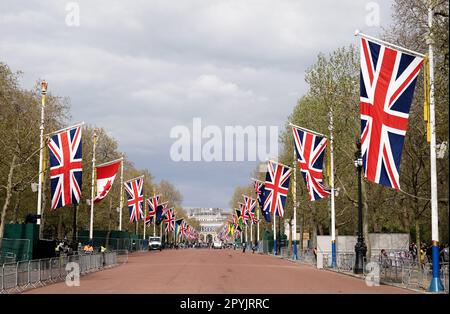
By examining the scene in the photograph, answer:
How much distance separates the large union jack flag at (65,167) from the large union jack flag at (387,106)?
1591cm

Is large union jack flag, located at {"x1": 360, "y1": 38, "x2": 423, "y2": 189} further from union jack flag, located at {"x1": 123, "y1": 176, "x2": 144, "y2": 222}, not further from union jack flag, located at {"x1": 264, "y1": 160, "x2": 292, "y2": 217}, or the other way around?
union jack flag, located at {"x1": 123, "y1": 176, "x2": 144, "y2": 222}

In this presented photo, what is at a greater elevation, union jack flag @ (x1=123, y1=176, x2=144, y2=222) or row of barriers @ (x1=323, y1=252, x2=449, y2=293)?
union jack flag @ (x1=123, y1=176, x2=144, y2=222)

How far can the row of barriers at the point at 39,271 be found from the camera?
22.9 m

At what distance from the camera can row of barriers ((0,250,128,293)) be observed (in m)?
22.9

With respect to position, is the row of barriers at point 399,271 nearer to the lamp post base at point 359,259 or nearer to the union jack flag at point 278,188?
the lamp post base at point 359,259

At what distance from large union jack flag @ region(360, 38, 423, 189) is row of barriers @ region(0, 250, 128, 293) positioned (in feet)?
43.2

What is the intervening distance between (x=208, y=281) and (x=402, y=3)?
1653cm

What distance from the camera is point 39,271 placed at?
86.3ft

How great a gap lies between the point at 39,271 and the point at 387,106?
604 inches

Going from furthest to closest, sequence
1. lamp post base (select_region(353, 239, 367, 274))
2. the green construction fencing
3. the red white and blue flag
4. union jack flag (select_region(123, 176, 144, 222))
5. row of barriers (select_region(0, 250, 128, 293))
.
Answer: union jack flag (select_region(123, 176, 144, 222))
the red white and blue flag
lamp post base (select_region(353, 239, 367, 274))
the green construction fencing
row of barriers (select_region(0, 250, 128, 293))

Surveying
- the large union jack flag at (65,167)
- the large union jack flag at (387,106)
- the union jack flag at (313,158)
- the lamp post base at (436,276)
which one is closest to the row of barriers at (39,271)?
the large union jack flag at (65,167)

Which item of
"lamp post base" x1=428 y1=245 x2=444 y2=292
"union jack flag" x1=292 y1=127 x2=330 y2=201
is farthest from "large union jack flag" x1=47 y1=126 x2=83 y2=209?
"lamp post base" x1=428 y1=245 x2=444 y2=292

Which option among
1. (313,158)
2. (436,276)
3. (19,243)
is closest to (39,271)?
(19,243)
